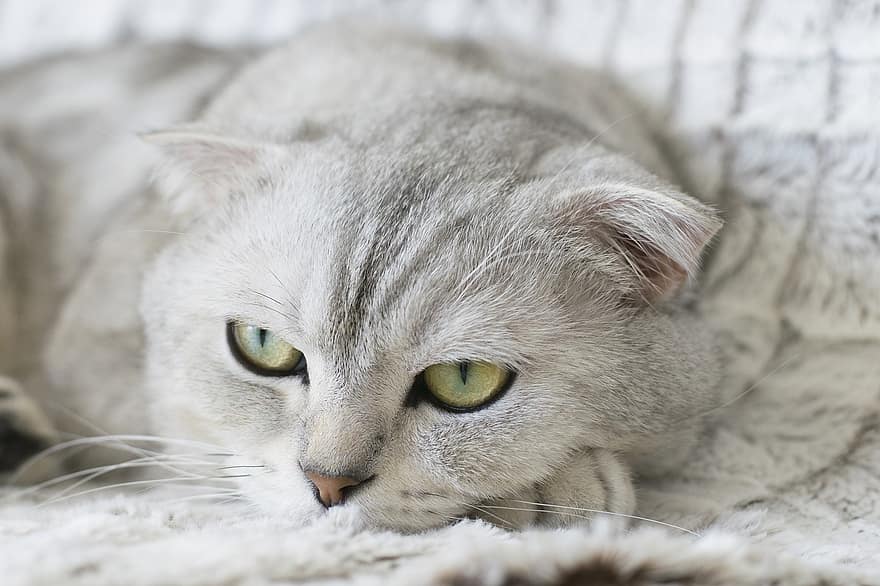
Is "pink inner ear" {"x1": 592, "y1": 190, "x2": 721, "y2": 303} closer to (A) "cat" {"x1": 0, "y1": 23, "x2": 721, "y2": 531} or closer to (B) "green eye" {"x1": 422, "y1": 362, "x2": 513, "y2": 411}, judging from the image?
(A) "cat" {"x1": 0, "y1": 23, "x2": 721, "y2": 531}

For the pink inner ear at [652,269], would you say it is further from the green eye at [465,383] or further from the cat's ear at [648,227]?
the green eye at [465,383]

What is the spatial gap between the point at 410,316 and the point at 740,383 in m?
0.64

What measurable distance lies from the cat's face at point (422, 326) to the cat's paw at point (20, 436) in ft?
1.22

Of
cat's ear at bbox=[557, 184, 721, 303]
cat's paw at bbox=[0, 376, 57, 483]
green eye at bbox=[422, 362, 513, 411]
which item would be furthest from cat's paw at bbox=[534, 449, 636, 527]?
cat's paw at bbox=[0, 376, 57, 483]

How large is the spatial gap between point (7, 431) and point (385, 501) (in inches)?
28.6

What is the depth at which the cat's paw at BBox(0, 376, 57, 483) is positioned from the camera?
1.44 metres

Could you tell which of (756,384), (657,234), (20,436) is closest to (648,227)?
(657,234)

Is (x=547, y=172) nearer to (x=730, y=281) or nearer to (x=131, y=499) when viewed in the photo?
(x=730, y=281)

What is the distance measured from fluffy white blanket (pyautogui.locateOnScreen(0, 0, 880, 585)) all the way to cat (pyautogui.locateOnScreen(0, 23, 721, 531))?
3.5 inches

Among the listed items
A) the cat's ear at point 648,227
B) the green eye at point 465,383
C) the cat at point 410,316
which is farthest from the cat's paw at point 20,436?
the cat's ear at point 648,227

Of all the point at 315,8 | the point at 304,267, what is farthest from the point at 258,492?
the point at 315,8

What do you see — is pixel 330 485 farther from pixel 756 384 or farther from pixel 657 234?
pixel 756 384

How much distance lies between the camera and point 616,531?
1025 millimetres

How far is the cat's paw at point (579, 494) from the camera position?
1163 millimetres
